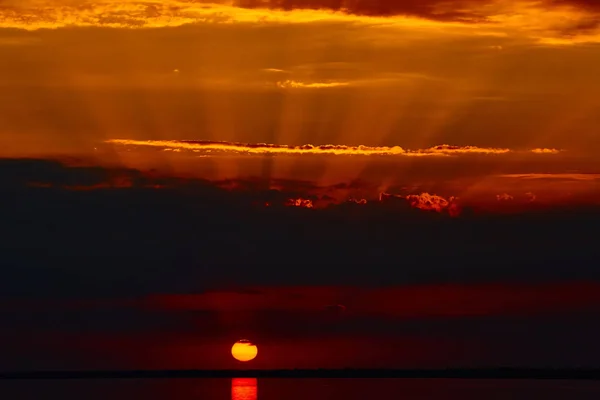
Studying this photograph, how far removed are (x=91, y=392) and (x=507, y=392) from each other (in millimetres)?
45010

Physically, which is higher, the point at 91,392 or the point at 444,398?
the point at 91,392

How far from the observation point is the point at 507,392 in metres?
134

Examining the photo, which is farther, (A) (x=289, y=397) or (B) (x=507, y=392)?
(B) (x=507, y=392)

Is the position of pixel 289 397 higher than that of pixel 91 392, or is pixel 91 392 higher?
pixel 91 392

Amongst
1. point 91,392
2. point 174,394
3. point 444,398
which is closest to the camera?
point 444,398

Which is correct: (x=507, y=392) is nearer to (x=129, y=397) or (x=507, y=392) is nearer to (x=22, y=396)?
(x=129, y=397)

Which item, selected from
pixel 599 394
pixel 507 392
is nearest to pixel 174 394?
pixel 507 392

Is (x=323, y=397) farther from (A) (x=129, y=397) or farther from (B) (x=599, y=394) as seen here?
(B) (x=599, y=394)

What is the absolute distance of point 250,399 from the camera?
122875 mm

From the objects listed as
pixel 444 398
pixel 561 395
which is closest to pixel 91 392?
pixel 444 398

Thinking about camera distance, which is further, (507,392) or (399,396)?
(507,392)

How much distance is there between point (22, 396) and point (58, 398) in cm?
692

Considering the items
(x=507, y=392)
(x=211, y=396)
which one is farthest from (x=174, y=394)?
(x=507, y=392)

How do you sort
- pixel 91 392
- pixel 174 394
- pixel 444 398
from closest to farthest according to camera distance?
pixel 444 398, pixel 174 394, pixel 91 392
